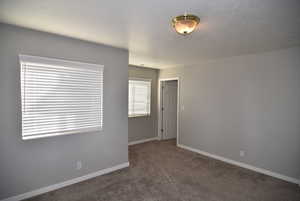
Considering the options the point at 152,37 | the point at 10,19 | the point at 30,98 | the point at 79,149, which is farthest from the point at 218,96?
the point at 10,19

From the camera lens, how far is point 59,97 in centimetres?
265

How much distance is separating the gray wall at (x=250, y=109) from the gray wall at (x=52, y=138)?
2.22 metres

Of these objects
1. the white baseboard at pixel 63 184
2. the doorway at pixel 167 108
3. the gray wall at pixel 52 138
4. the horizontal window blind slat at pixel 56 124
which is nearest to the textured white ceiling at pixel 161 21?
the gray wall at pixel 52 138

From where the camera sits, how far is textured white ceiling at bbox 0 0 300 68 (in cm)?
168

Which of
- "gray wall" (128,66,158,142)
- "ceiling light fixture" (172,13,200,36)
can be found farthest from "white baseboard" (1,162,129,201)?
"ceiling light fixture" (172,13,200,36)

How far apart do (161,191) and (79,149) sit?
161 cm

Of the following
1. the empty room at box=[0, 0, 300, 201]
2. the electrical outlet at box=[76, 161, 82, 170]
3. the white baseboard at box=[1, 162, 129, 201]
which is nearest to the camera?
the empty room at box=[0, 0, 300, 201]

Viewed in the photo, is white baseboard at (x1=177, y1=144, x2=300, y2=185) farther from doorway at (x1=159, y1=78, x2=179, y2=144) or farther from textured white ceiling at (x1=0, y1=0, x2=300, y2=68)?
textured white ceiling at (x1=0, y1=0, x2=300, y2=68)

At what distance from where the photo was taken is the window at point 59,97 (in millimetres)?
2379

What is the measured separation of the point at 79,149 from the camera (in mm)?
2893

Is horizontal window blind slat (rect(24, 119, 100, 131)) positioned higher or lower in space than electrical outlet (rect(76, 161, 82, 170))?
higher

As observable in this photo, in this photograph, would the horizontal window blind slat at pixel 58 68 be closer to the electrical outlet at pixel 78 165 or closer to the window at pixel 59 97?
the window at pixel 59 97

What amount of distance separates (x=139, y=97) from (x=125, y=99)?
71.6 inches

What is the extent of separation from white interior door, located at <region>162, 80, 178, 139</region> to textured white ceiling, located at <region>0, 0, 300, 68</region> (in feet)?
9.27
